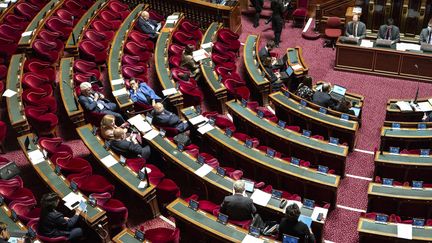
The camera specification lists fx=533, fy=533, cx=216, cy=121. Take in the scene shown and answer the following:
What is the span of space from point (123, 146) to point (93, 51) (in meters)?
3.85

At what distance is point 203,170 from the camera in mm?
8383

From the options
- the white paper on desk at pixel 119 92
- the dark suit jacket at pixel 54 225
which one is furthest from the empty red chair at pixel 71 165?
the white paper on desk at pixel 119 92

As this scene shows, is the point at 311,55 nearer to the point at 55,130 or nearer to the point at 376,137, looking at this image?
the point at 376,137

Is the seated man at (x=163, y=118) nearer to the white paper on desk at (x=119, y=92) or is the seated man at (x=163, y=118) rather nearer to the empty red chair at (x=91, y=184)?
the white paper on desk at (x=119, y=92)

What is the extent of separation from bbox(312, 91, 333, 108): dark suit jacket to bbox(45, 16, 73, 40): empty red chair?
244 inches

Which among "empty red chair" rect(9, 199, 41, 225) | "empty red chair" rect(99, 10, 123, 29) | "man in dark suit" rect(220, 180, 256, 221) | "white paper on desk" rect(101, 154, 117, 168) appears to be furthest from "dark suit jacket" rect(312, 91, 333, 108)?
"empty red chair" rect(99, 10, 123, 29)

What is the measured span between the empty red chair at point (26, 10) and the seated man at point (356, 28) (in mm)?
7815

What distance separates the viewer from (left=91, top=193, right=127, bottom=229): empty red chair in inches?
301

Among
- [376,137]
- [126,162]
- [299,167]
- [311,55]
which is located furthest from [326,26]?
[126,162]

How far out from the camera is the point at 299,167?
8367 mm

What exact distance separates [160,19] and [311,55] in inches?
154

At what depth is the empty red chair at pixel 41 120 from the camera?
9.47 meters

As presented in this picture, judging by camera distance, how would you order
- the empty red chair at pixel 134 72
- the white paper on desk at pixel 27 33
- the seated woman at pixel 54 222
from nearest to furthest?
the seated woman at pixel 54 222, the empty red chair at pixel 134 72, the white paper on desk at pixel 27 33

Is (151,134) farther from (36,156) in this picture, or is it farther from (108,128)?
(36,156)
